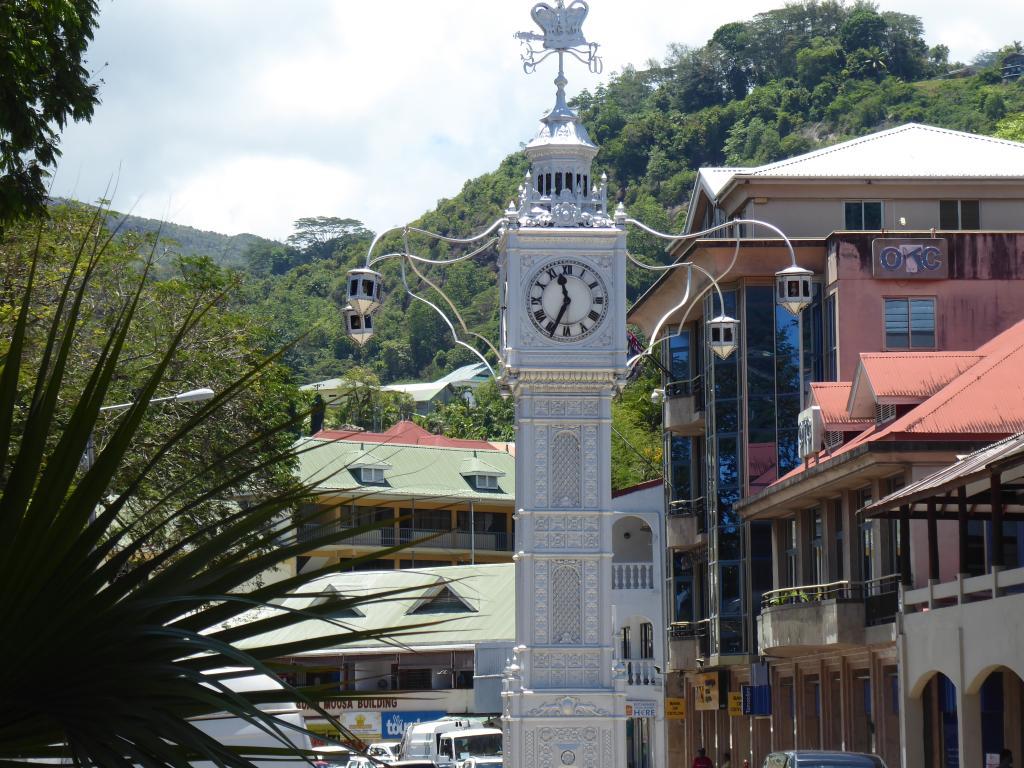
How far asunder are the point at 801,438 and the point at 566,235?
9867 mm

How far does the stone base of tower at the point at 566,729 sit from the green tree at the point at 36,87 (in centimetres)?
1922

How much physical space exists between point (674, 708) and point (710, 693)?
143cm

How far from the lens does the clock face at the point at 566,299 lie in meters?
34.8

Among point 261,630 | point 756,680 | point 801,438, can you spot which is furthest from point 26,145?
point 756,680

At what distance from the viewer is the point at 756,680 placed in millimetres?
44969

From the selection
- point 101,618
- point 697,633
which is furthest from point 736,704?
point 101,618

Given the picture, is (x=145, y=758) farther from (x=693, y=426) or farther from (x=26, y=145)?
(x=693, y=426)

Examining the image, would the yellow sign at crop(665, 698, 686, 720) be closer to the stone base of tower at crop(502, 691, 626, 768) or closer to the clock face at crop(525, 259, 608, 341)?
the stone base of tower at crop(502, 691, 626, 768)

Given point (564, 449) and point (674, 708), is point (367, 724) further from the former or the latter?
point (564, 449)

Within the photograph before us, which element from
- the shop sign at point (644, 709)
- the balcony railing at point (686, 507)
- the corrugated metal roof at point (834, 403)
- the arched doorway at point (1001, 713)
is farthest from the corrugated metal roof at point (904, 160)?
the arched doorway at point (1001, 713)

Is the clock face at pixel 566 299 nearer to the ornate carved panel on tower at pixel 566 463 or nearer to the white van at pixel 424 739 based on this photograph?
the ornate carved panel on tower at pixel 566 463

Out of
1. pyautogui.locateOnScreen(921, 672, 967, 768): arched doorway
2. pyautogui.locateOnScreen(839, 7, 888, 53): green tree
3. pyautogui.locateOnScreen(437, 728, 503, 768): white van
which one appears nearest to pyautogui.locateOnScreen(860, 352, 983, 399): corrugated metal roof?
pyautogui.locateOnScreen(921, 672, 967, 768): arched doorway

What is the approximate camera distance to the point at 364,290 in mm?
31500

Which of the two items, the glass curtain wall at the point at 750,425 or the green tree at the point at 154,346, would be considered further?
the glass curtain wall at the point at 750,425
